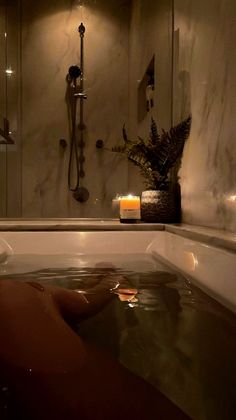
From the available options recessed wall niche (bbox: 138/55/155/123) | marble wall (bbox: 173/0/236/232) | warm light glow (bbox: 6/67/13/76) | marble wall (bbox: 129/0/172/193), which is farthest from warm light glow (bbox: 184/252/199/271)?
warm light glow (bbox: 6/67/13/76)

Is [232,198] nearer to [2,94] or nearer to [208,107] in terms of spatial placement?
[208,107]

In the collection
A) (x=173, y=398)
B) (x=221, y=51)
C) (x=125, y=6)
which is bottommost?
(x=173, y=398)

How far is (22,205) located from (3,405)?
1.92 meters

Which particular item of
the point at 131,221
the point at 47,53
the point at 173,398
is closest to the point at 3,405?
the point at 173,398

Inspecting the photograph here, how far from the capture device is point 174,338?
1.44ft

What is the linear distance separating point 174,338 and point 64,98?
2022mm

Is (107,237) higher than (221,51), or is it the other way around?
(221,51)

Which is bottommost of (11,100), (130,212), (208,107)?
(130,212)

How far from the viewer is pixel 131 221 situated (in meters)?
1.32

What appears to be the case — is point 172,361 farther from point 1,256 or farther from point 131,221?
point 131,221

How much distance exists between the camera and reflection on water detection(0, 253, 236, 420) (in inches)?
12.5

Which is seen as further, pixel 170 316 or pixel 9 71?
pixel 9 71

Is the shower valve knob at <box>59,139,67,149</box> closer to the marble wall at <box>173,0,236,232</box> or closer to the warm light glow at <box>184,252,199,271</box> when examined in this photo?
the marble wall at <box>173,0,236,232</box>

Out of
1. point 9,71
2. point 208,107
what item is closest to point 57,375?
point 208,107
